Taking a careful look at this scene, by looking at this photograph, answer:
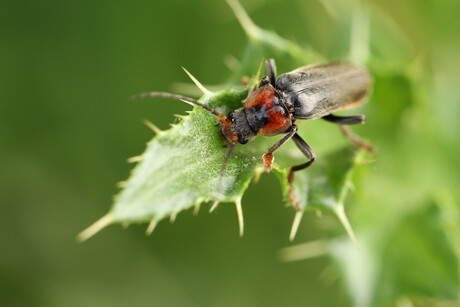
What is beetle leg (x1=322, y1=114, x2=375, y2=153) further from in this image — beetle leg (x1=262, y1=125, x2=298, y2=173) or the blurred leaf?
the blurred leaf

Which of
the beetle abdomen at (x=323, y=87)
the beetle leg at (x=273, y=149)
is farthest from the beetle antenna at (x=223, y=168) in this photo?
the beetle abdomen at (x=323, y=87)

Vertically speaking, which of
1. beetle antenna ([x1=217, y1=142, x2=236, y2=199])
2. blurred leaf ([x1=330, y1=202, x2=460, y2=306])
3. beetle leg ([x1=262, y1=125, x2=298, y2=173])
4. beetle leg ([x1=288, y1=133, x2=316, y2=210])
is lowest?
blurred leaf ([x1=330, y1=202, x2=460, y2=306])

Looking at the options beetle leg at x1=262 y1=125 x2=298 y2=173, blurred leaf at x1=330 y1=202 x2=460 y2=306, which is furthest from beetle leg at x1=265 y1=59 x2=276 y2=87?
blurred leaf at x1=330 y1=202 x2=460 y2=306

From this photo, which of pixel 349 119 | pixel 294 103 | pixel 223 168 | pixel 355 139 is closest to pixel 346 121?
pixel 349 119

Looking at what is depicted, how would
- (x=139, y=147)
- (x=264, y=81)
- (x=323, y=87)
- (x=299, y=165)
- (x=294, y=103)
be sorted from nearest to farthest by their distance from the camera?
(x=299, y=165) → (x=264, y=81) → (x=294, y=103) → (x=323, y=87) → (x=139, y=147)

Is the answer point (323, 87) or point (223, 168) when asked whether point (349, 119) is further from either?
point (223, 168)

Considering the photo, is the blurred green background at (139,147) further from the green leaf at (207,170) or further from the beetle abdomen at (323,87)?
the green leaf at (207,170)

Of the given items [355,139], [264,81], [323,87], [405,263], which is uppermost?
[264,81]

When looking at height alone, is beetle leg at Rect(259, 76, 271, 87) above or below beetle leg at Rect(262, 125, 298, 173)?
above
